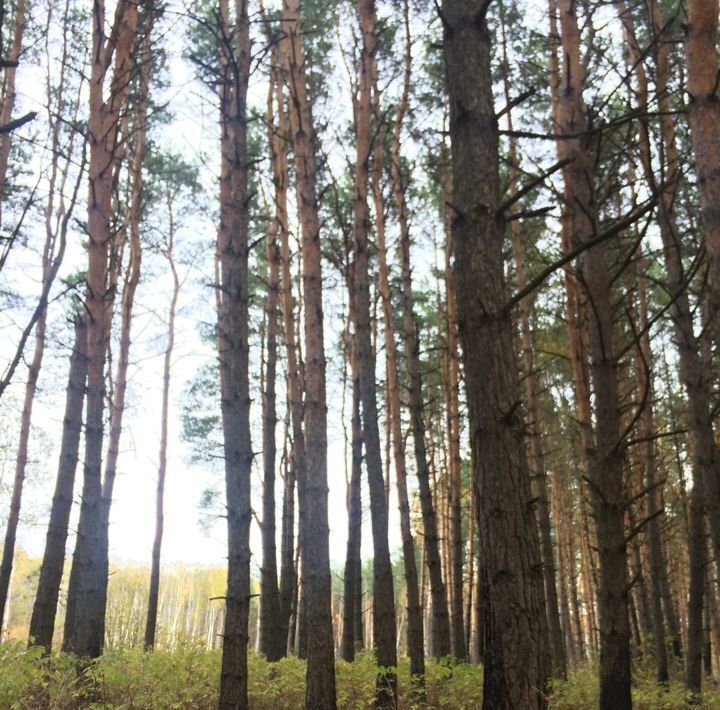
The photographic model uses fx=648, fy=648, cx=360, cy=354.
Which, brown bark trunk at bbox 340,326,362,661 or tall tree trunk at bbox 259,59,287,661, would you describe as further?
brown bark trunk at bbox 340,326,362,661

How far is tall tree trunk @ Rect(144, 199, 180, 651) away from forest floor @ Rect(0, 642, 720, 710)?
6.22 meters

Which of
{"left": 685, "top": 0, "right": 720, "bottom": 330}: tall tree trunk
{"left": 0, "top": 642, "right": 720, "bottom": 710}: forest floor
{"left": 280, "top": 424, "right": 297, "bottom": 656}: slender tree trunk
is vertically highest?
{"left": 685, "top": 0, "right": 720, "bottom": 330}: tall tree trunk

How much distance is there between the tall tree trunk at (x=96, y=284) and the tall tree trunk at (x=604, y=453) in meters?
4.35

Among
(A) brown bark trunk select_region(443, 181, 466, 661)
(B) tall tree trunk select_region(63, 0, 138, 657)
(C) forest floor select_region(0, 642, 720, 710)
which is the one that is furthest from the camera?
(A) brown bark trunk select_region(443, 181, 466, 661)

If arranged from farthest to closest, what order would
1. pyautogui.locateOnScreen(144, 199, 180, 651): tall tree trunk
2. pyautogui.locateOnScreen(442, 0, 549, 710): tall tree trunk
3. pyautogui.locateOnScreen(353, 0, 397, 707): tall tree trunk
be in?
pyautogui.locateOnScreen(144, 199, 180, 651): tall tree trunk < pyautogui.locateOnScreen(353, 0, 397, 707): tall tree trunk < pyautogui.locateOnScreen(442, 0, 549, 710): tall tree trunk

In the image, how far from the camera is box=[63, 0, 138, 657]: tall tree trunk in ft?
20.4

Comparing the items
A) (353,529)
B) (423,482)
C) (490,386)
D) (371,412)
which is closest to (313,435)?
(371,412)

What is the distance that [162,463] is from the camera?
48.6ft

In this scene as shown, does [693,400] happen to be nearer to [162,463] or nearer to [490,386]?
[490,386]

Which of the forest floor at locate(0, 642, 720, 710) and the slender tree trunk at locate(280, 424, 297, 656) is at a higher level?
the slender tree trunk at locate(280, 424, 297, 656)

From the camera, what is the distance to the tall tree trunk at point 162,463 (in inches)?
525

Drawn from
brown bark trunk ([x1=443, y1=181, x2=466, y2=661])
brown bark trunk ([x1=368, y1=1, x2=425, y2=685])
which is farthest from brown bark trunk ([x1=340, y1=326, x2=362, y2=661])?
brown bark trunk ([x1=443, y1=181, x2=466, y2=661])

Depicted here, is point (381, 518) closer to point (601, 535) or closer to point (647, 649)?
point (601, 535)

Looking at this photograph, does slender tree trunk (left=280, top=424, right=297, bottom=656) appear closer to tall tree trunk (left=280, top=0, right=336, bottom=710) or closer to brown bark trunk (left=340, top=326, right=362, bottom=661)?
brown bark trunk (left=340, top=326, right=362, bottom=661)
